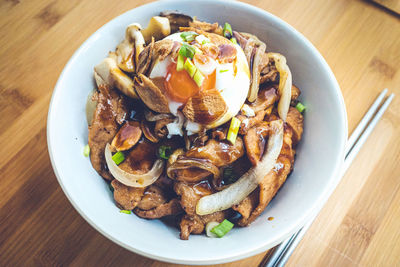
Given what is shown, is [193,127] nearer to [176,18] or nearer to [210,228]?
[210,228]

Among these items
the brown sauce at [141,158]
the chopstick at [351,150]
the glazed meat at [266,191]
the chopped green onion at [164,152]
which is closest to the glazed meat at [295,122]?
the glazed meat at [266,191]

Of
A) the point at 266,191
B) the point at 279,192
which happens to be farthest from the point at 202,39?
the point at 279,192

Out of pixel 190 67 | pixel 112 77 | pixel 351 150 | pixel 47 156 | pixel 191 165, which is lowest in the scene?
pixel 47 156

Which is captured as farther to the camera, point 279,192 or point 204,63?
point 279,192

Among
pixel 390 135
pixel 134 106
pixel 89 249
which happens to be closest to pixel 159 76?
pixel 134 106

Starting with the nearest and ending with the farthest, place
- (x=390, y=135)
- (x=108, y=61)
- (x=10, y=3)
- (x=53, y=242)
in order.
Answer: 1. (x=108, y=61)
2. (x=53, y=242)
3. (x=390, y=135)
4. (x=10, y=3)

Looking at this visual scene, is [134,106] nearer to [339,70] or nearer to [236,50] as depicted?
[236,50]

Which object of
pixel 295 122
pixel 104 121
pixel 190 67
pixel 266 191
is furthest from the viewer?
pixel 295 122
